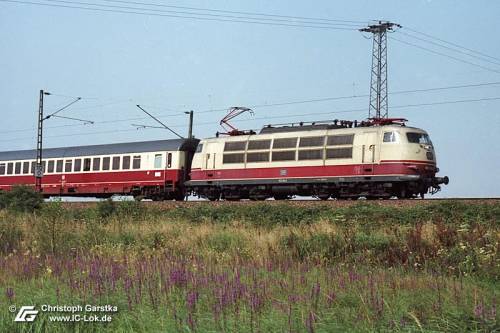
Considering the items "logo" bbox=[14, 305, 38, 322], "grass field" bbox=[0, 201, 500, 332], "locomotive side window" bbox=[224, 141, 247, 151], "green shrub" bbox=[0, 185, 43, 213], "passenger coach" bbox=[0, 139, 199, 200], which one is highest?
"locomotive side window" bbox=[224, 141, 247, 151]

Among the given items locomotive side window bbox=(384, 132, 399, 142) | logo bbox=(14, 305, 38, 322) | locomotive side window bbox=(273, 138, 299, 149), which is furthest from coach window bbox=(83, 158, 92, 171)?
logo bbox=(14, 305, 38, 322)

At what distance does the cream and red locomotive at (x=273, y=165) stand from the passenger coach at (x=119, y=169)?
57mm

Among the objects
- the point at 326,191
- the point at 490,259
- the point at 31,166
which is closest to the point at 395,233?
the point at 490,259

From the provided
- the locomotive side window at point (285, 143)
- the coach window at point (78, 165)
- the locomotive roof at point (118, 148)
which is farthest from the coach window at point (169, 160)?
the locomotive side window at point (285, 143)

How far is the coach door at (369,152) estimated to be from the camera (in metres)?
25.3

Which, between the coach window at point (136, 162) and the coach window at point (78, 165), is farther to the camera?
the coach window at point (78, 165)

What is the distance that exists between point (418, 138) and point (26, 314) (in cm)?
2225

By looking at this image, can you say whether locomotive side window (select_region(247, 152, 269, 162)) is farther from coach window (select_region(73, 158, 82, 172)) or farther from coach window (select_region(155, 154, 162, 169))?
coach window (select_region(73, 158, 82, 172))

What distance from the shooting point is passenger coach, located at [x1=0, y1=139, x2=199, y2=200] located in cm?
3394

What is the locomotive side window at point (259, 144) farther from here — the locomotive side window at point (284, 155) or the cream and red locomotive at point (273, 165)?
the locomotive side window at point (284, 155)

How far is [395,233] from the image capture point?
12.5 m

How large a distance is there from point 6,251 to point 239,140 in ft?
62.6

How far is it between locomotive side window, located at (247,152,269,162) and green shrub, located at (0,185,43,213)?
31.3ft

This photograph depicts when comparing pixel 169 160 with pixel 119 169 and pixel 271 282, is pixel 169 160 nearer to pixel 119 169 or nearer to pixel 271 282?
pixel 119 169
